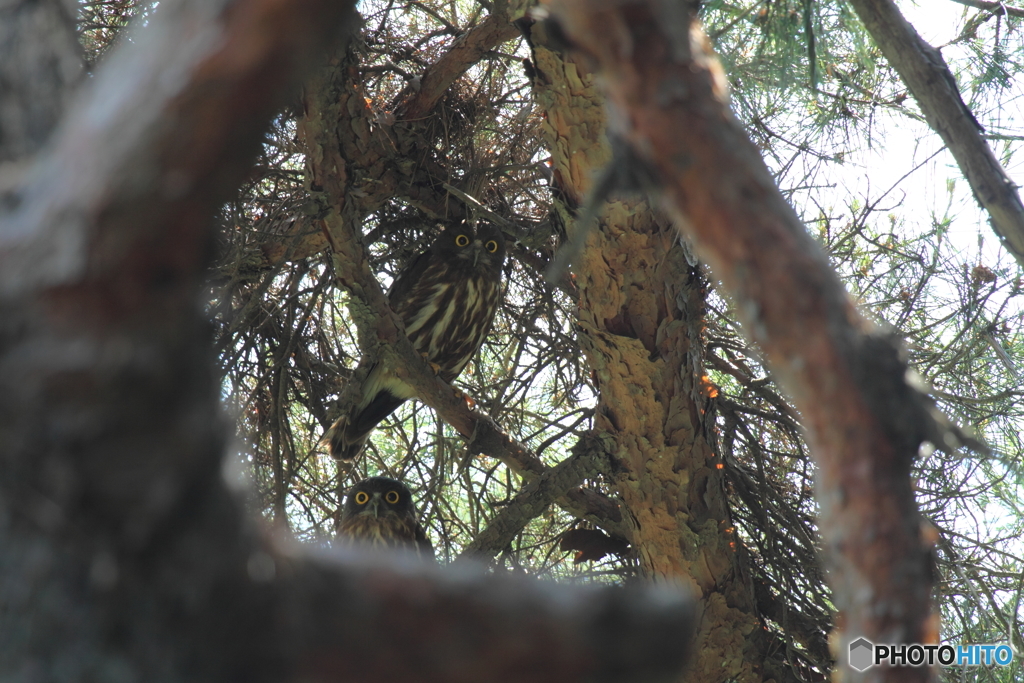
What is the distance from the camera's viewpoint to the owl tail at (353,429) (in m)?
4.16

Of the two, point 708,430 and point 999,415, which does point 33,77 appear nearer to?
point 708,430

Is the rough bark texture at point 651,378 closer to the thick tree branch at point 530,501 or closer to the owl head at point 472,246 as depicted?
the thick tree branch at point 530,501

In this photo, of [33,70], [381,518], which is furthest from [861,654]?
[381,518]

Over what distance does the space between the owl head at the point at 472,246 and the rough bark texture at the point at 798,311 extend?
146 inches

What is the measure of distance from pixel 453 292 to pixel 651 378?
1.94 meters

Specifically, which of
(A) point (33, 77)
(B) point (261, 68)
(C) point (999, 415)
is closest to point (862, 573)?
(B) point (261, 68)

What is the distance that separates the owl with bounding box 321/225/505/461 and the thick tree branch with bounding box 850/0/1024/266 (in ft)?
10.4

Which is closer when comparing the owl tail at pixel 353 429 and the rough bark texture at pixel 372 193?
the rough bark texture at pixel 372 193

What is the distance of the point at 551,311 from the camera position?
4582 millimetres

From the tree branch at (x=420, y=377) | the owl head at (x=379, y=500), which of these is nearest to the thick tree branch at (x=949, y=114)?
the tree branch at (x=420, y=377)

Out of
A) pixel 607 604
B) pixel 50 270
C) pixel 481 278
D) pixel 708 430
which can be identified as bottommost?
pixel 607 604

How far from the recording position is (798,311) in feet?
3.34

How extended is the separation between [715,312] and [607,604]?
10.9 feet

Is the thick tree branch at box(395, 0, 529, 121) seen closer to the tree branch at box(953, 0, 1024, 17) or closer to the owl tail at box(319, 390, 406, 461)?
the owl tail at box(319, 390, 406, 461)
